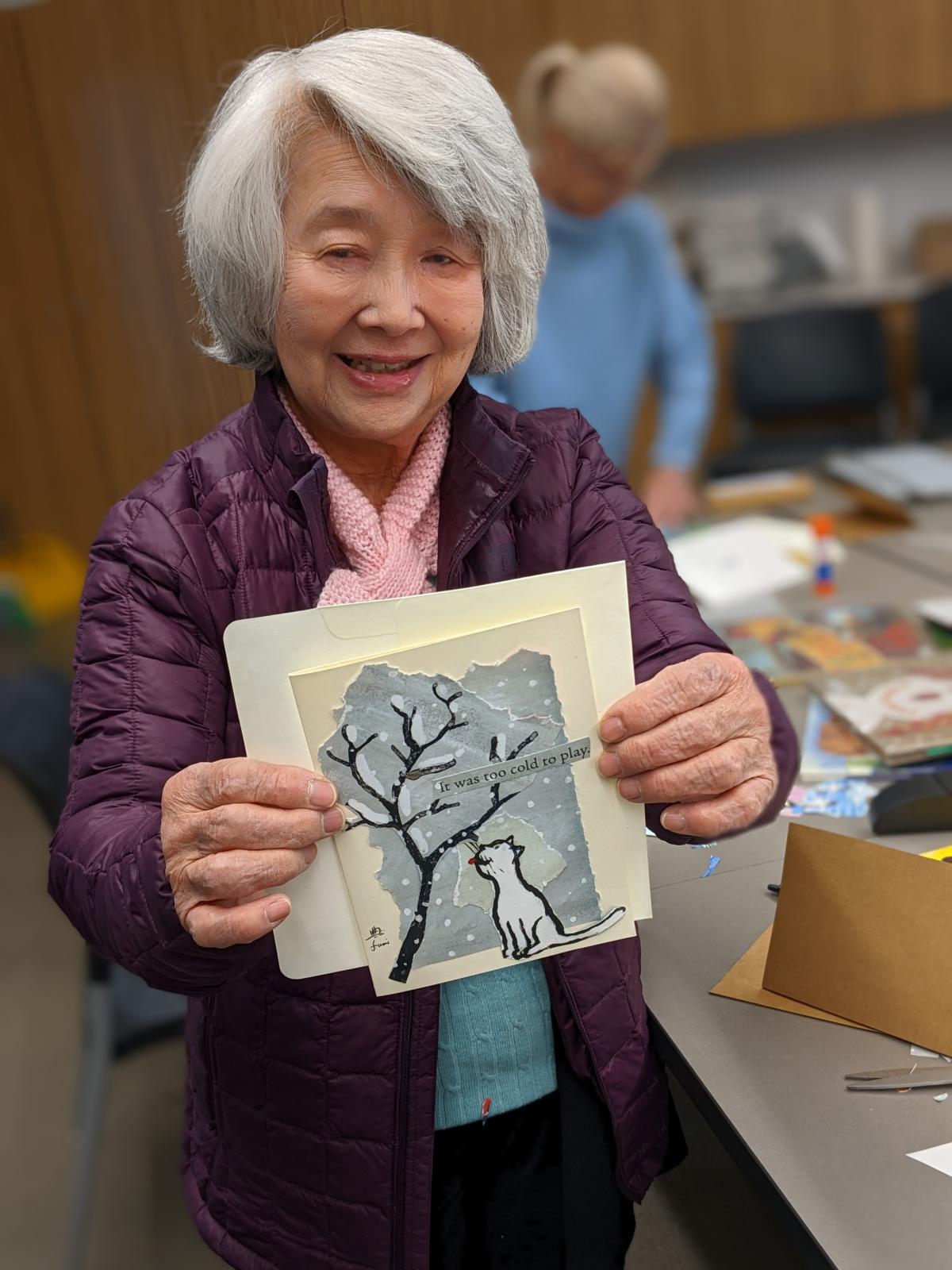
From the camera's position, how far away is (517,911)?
919mm

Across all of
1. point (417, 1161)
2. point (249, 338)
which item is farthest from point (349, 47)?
point (417, 1161)

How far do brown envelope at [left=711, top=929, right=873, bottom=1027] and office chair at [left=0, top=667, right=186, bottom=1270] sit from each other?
3.23ft

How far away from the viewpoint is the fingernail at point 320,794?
0.82 m

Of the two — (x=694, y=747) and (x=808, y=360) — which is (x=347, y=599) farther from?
(x=808, y=360)

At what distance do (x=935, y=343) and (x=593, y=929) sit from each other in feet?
14.7

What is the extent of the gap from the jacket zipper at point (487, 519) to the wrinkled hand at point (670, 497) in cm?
166

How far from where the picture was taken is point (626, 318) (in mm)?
2730

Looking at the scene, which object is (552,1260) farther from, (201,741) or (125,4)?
(125,4)

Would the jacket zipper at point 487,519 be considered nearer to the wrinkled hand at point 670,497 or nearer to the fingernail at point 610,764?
the fingernail at point 610,764

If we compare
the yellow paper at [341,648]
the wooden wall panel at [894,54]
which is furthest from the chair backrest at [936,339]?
the yellow paper at [341,648]

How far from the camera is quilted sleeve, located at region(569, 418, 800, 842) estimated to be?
938mm

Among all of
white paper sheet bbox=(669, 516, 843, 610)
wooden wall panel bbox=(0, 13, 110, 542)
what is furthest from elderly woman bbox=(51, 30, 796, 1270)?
wooden wall panel bbox=(0, 13, 110, 542)

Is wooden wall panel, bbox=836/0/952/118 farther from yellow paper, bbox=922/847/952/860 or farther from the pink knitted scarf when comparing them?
the pink knitted scarf

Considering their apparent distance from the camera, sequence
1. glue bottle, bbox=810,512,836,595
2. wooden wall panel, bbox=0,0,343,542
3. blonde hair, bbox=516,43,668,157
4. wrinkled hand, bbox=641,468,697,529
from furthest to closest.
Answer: wrinkled hand, bbox=641,468,697,529
blonde hair, bbox=516,43,668,157
glue bottle, bbox=810,512,836,595
wooden wall panel, bbox=0,0,343,542
